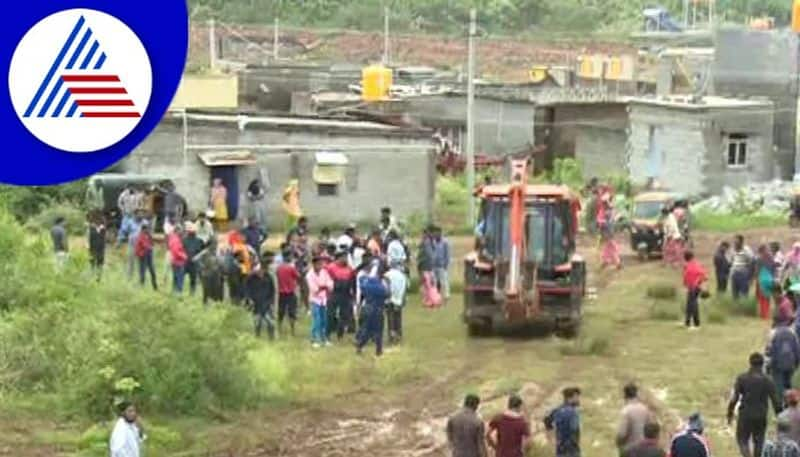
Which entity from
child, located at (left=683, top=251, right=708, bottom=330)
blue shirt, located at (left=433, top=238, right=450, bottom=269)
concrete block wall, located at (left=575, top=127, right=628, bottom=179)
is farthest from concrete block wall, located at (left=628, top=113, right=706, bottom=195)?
blue shirt, located at (left=433, top=238, right=450, bottom=269)

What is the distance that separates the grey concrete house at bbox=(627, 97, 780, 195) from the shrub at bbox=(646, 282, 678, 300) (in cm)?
1497

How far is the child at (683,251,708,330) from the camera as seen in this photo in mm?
22812

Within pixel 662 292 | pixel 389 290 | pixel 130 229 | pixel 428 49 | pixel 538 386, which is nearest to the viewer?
pixel 538 386

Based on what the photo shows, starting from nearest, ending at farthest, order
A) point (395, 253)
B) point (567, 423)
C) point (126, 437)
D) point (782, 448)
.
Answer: point (782, 448)
point (126, 437)
point (567, 423)
point (395, 253)

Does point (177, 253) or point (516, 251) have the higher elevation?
point (516, 251)

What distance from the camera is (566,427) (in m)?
13.8

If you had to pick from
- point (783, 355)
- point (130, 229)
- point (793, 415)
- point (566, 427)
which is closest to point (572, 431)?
point (566, 427)

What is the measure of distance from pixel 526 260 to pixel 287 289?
3.40m

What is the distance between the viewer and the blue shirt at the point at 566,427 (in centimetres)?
1381

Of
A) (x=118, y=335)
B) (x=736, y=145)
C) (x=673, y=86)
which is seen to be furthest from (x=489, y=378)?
(x=673, y=86)

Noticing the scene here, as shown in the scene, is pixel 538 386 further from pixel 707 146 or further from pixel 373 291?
pixel 707 146

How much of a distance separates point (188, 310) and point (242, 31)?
7044cm

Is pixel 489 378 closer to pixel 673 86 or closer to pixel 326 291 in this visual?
pixel 326 291

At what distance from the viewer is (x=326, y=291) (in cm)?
2141
